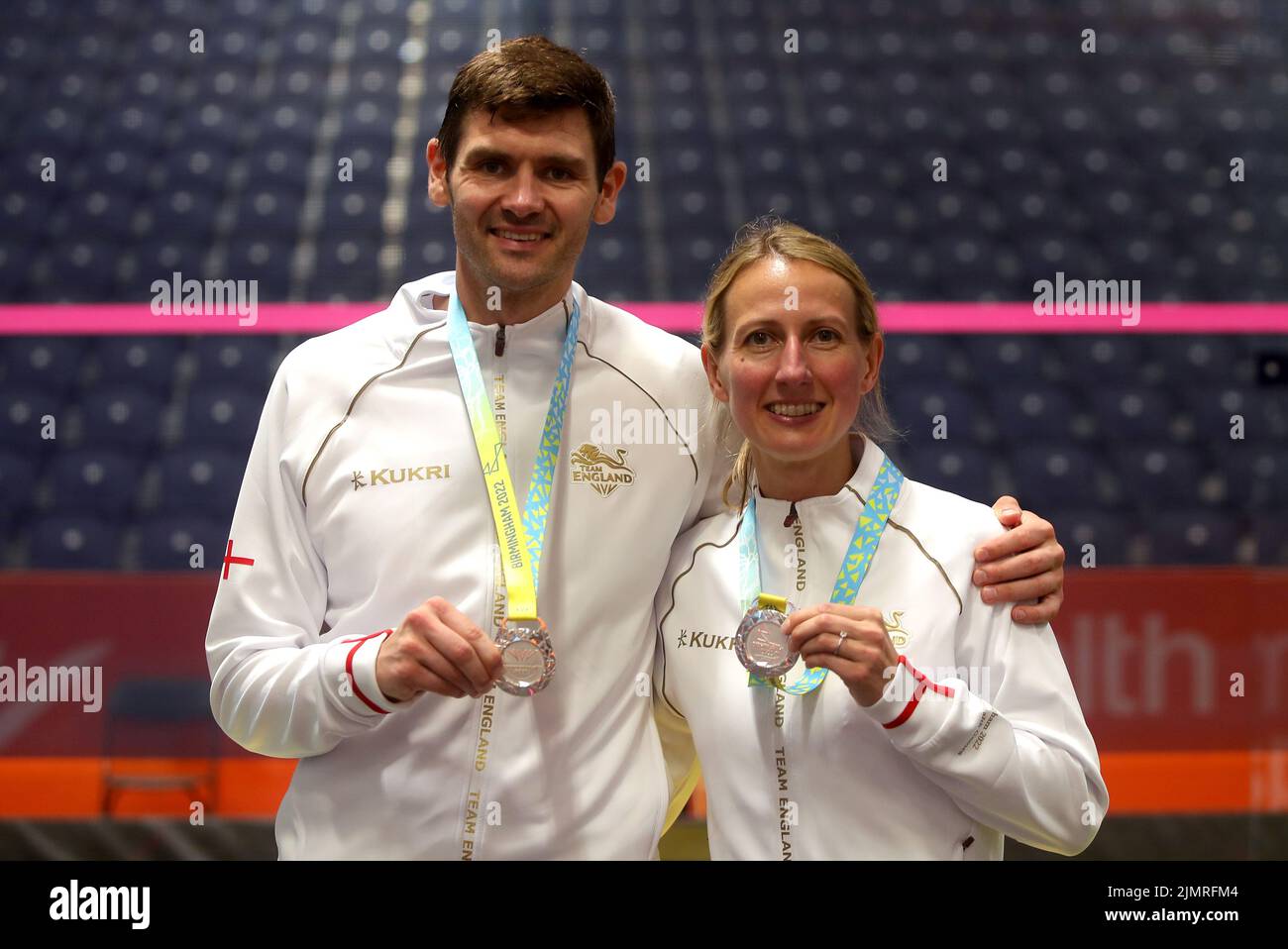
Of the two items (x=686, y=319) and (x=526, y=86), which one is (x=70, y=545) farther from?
Result: (x=526, y=86)

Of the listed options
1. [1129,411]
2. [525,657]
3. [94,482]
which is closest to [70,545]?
[94,482]

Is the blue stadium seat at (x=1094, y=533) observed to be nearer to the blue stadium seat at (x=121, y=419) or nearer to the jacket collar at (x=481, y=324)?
the jacket collar at (x=481, y=324)

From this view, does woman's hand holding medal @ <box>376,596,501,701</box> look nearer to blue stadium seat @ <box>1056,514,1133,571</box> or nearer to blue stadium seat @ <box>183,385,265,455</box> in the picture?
blue stadium seat @ <box>183,385,265,455</box>

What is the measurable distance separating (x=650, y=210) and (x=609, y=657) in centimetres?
213

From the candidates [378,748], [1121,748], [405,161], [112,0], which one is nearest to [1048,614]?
[378,748]

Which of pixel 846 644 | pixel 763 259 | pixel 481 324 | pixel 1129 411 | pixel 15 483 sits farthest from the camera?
pixel 1129 411

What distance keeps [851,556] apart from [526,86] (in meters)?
0.88

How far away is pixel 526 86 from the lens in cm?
171

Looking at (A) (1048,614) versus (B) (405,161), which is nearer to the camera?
(A) (1048,614)

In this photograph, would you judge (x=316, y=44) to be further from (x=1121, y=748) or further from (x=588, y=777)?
(x=1121, y=748)

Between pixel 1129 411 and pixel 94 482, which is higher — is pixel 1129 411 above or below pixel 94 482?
above

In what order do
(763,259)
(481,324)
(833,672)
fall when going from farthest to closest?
(481,324) → (763,259) → (833,672)

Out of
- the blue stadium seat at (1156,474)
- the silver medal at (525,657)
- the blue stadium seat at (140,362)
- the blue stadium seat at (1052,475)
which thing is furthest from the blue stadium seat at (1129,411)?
the blue stadium seat at (140,362)

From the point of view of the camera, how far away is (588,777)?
1.76 metres
